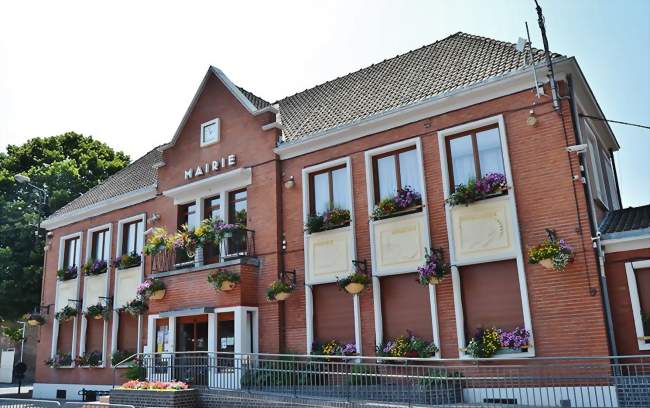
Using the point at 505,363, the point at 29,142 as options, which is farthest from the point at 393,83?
the point at 29,142

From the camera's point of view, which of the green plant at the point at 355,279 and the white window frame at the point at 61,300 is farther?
the white window frame at the point at 61,300

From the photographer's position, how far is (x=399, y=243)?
14.5 metres

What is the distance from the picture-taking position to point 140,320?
20062 mm

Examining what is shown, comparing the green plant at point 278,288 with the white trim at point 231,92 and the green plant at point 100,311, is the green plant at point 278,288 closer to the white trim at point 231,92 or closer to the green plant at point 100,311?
the white trim at point 231,92

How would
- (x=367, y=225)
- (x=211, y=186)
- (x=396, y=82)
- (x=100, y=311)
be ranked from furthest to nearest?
(x=100, y=311) < (x=211, y=186) < (x=396, y=82) < (x=367, y=225)

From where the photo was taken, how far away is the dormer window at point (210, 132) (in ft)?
62.3

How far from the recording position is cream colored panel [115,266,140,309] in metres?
20.7

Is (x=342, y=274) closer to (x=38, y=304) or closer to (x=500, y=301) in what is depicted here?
Answer: (x=500, y=301)

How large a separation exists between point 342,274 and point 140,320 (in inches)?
343

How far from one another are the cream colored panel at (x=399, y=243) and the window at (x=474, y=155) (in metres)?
1.43

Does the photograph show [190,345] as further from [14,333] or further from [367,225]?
[14,333]

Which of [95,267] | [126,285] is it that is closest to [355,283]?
[126,285]

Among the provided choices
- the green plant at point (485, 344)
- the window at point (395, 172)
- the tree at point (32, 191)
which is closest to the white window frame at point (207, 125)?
the window at point (395, 172)

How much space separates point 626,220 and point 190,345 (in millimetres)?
12387
